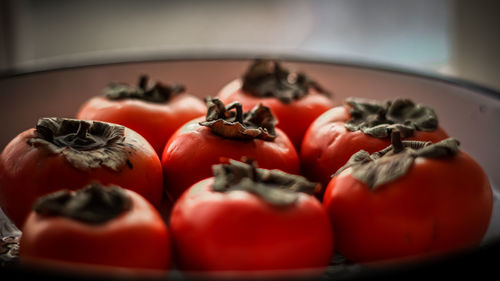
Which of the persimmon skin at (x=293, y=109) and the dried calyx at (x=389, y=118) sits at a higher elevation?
the dried calyx at (x=389, y=118)

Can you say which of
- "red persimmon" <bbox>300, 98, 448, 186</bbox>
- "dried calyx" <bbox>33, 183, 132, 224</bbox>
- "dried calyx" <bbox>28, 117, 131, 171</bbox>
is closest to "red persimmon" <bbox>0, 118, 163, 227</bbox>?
"dried calyx" <bbox>28, 117, 131, 171</bbox>

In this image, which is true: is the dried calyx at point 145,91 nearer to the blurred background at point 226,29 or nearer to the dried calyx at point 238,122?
the dried calyx at point 238,122

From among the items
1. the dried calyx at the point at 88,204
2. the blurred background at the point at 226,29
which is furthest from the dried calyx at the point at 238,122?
the blurred background at the point at 226,29

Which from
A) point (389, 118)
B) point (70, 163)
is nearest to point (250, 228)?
point (70, 163)

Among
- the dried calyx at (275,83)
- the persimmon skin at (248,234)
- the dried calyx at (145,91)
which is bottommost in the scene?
the persimmon skin at (248,234)

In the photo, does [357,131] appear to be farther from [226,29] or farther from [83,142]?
[226,29]

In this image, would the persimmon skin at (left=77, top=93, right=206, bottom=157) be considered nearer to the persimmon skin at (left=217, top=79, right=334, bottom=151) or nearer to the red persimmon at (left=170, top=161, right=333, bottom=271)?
the persimmon skin at (left=217, top=79, right=334, bottom=151)

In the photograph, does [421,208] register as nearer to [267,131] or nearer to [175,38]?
[267,131]

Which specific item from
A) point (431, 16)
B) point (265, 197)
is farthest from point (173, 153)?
point (431, 16)
